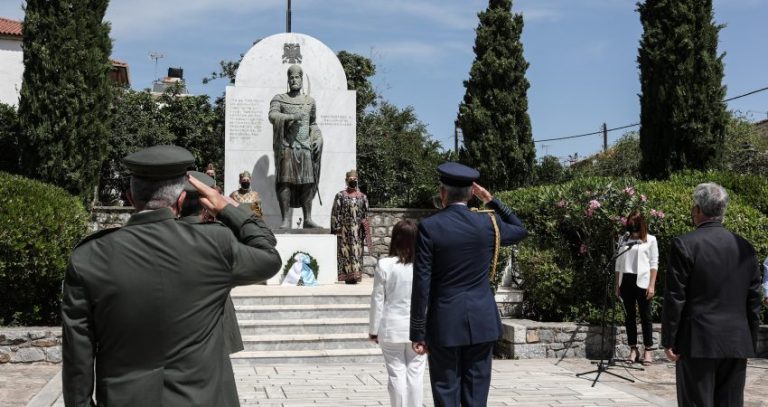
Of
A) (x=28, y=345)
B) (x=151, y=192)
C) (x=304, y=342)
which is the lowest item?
(x=304, y=342)

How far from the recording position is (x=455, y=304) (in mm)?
4270

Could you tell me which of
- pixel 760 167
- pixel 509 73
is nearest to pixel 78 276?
pixel 509 73

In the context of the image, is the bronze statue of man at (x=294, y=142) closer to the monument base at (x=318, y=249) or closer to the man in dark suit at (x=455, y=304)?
the monument base at (x=318, y=249)

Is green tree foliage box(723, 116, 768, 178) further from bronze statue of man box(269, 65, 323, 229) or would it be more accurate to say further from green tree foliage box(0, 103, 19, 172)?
green tree foliage box(0, 103, 19, 172)

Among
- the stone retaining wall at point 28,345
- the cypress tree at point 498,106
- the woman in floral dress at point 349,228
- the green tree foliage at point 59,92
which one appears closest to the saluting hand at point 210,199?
the stone retaining wall at point 28,345

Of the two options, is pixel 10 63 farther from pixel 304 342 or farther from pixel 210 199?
pixel 210 199

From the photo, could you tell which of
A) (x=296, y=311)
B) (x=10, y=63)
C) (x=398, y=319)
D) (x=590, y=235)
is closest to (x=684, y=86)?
(x=590, y=235)

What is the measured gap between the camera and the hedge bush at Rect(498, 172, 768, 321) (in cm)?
990

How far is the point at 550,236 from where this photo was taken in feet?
Result: 36.0

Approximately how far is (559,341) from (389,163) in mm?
13178

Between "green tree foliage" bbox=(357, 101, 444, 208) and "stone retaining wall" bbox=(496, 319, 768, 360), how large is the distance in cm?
1006

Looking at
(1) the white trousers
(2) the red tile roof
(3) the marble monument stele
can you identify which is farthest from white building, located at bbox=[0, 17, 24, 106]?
(1) the white trousers

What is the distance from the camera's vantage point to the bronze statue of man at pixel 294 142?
13.6 m

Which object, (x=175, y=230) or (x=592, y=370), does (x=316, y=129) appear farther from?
(x=175, y=230)
